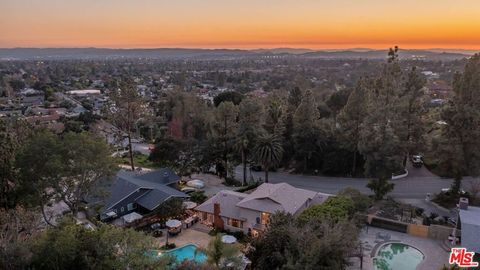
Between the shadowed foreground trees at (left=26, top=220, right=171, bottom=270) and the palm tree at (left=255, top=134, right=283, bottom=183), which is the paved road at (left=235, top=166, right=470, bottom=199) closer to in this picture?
the palm tree at (left=255, top=134, right=283, bottom=183)

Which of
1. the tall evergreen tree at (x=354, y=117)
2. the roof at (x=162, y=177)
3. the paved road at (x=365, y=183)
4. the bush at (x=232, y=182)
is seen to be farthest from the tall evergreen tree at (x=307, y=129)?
the roof at (x=162, y=177)

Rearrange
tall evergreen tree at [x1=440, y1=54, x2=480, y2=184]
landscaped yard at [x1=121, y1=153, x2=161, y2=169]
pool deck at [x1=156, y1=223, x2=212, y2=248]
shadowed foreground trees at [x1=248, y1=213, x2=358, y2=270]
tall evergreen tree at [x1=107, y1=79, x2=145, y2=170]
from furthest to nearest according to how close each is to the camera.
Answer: landscaped yard at [x1=121, y1=153, x2=161, y2=169] → tall evergreen tree at [x1=107, y1=79, x2=145, y2=170] → tall evergreen tree at [x1=440, y1=54, x2=480, y2=184] → pool deck at [x1=156, y1=223, x2=212, y2=248] → shadowed foreground trees at [x1=248, y1=213, x2=358, y2=270]

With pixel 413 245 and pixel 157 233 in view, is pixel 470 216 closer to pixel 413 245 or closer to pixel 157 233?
pixel 413 245

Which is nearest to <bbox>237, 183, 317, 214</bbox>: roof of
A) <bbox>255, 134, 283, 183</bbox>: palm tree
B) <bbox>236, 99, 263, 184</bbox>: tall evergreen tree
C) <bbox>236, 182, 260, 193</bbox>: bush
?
<bbox>255, 134, 283, 183</bbox>: palm tree

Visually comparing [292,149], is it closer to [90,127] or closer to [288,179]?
[288,179]

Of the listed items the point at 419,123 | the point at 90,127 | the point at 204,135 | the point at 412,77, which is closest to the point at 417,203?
the point at 419,123

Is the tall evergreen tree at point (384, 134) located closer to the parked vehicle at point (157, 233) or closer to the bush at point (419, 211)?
the bush at point (419, 211)
